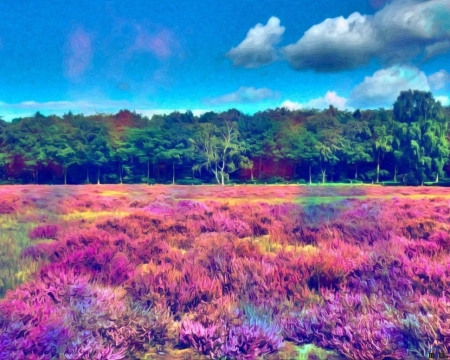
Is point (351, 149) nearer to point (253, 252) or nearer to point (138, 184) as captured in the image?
point (253, 252)

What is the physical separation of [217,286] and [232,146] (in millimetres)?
3210

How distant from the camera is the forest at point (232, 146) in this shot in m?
5.95

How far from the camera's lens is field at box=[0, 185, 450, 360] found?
2.50 metres

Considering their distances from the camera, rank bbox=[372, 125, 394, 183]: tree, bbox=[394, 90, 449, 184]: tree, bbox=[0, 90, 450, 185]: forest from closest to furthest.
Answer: bbox=[0, 90, 450, 185]: forest < bbox=[372, 125, 394, 183]: tree < bbox=[394, 90, 449, 184]: tree


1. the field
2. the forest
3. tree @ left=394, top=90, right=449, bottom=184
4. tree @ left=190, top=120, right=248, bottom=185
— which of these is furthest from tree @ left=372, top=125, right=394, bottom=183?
tree @ left=190, top=120, right=248, bottom=185

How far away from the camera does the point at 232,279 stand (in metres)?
3.53

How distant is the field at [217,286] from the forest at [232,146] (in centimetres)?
39

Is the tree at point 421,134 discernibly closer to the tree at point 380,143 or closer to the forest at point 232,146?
the forest at point 232,146

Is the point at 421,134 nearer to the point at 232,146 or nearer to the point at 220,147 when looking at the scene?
the point at 232,146

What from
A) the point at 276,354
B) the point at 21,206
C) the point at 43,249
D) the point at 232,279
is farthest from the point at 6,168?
the point at 276,354

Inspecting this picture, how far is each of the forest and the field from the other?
0.39 meters

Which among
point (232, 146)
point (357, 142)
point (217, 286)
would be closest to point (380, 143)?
point (357, 142)

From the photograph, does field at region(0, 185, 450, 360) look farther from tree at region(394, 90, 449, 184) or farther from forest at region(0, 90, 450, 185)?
tree at region(394, 90, 449, 184)

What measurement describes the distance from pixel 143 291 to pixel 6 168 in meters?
4.06
